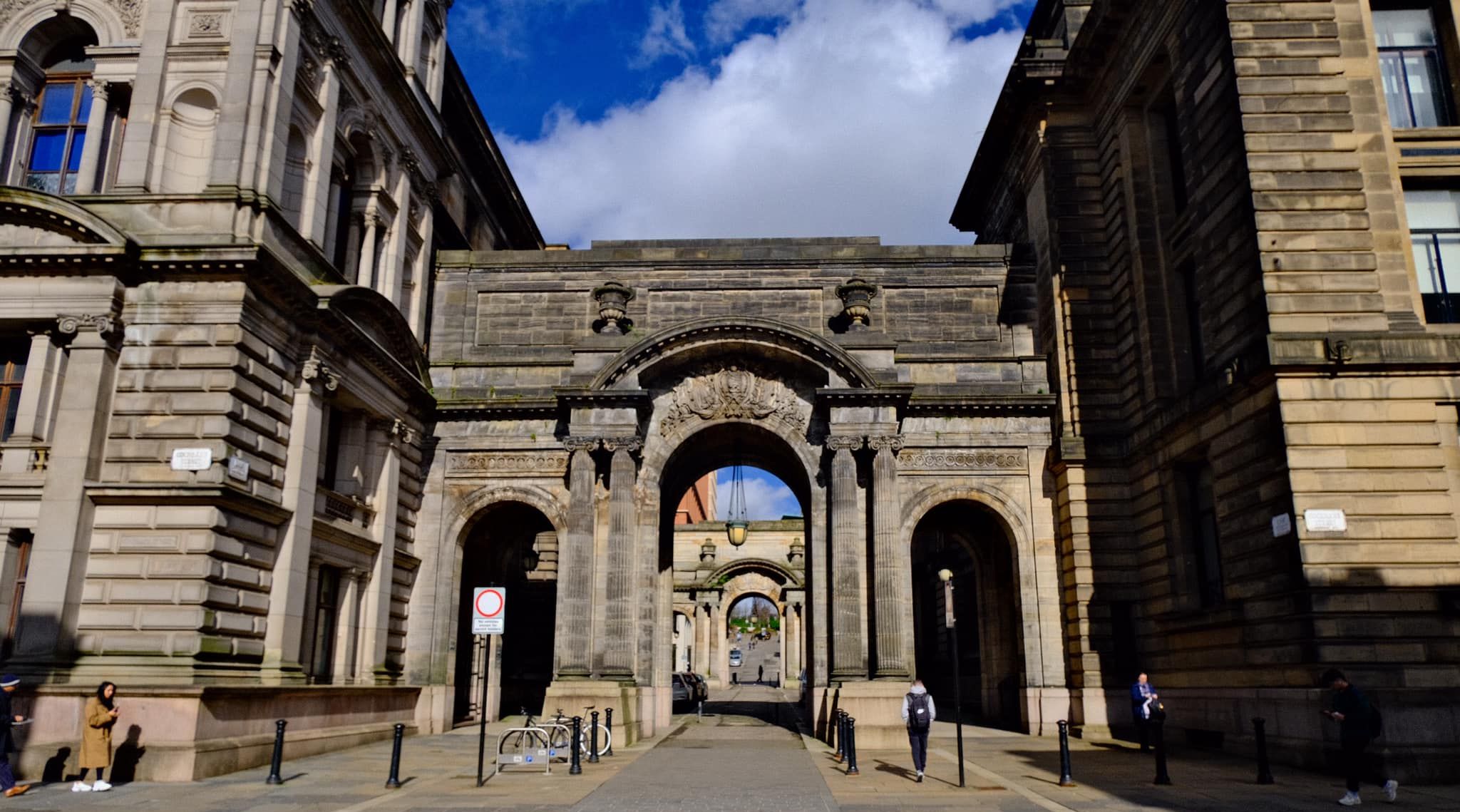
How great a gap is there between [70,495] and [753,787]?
40.2ft

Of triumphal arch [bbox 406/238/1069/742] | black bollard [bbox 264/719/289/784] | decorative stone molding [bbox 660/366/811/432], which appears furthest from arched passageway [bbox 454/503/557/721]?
black bollard [bbox 264/719/289/784]

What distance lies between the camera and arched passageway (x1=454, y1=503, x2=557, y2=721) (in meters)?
30.2

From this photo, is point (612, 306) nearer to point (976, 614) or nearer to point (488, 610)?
point (488, 610)

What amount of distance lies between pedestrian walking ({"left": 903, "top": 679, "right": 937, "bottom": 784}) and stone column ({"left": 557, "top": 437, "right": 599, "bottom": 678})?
35.0ft

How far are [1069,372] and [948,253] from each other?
18.1ft

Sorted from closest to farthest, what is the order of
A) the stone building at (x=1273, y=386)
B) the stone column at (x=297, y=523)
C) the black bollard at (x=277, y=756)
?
the black bollard at (x=277, y=756), the stone building at (x=1273, y=386), the stone column at (x=297, y=523)

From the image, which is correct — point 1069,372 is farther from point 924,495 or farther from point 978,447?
point 924,495

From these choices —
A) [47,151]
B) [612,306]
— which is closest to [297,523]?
[47,151]

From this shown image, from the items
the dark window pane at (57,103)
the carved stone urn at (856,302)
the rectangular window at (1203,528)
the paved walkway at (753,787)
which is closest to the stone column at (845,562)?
the paved walkway at (753,787)

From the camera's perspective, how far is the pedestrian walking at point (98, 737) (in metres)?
15.5

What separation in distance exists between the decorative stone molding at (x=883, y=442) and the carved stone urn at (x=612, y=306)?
751cm

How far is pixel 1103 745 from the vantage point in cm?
2398

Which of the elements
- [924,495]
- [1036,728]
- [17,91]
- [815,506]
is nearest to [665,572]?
[815,506]

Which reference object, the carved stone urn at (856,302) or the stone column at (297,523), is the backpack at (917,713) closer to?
the stone column at (297,523)
